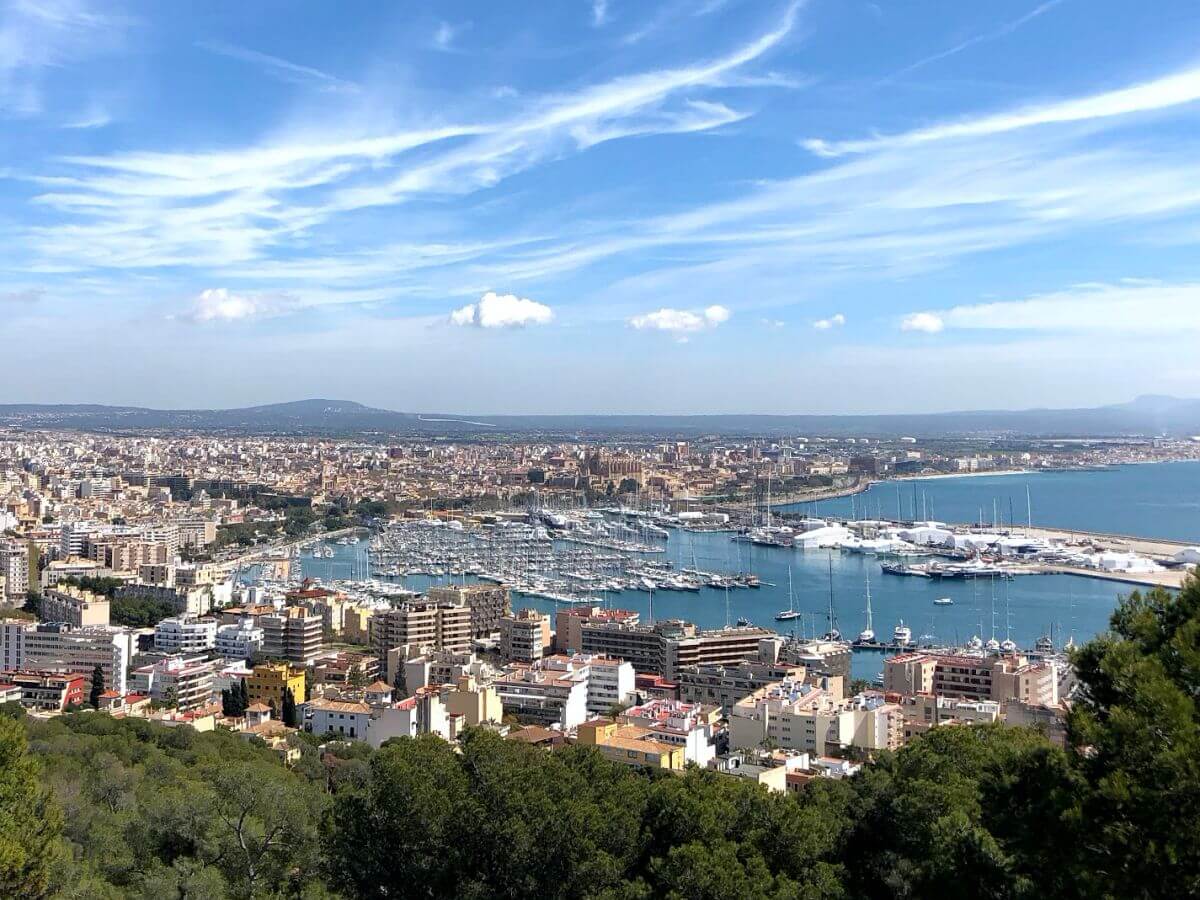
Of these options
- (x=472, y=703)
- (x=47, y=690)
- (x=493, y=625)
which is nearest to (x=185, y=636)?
(x=47, y=690)

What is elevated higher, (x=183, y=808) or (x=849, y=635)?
(x=183, y=808)

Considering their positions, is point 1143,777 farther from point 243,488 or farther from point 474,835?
point 243,488

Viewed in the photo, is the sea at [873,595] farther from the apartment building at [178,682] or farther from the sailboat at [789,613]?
the apartment building at [178,682]

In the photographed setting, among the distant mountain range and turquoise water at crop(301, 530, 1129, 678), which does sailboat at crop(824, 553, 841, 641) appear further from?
the distant mountain range

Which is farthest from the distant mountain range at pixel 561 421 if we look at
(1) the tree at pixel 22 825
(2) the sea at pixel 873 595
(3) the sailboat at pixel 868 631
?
(1) the tree at pixel 22 825

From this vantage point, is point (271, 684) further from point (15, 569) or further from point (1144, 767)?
point (1144, 767)

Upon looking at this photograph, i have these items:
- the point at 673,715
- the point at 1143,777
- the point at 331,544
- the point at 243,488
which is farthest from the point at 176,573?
the point at 243,488

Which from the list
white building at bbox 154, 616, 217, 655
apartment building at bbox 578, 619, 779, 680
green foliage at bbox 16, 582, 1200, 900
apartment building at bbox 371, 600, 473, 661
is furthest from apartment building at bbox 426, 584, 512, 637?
green foliage at bbox 16, 582, 1200, 900
